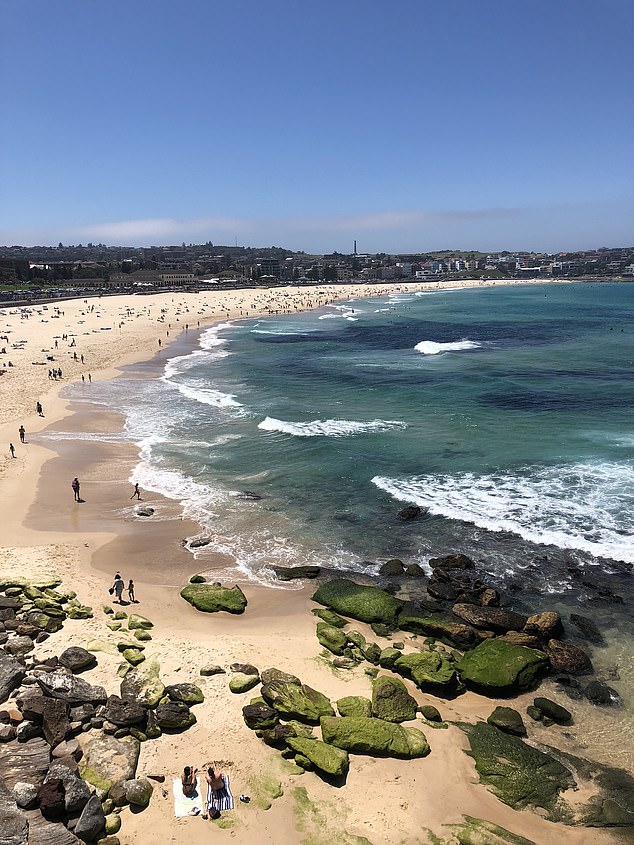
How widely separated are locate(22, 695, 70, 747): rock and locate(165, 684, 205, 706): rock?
2.29 m

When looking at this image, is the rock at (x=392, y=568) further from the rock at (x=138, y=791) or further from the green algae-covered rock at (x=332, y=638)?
the rock at (x=138, y=791)

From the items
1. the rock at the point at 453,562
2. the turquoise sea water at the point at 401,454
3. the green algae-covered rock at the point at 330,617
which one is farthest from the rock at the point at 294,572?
the rock at the point at 453,562

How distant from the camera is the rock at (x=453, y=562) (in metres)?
20.2

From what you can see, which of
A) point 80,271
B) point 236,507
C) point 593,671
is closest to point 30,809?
point 593,671

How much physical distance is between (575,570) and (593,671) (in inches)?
200

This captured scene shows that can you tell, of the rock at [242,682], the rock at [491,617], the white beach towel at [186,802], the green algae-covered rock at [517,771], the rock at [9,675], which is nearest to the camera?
the white beach towel at [186,802]

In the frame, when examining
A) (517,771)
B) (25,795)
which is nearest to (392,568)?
(517,771)

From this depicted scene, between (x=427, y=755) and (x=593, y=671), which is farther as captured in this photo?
(x=593, y=671)

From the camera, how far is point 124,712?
1260cm

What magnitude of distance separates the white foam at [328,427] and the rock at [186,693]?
70.7 feet

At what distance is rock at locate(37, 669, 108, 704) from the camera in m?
12.9

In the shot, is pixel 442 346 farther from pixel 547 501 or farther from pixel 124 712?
pixel 124 712

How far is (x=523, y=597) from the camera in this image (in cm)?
1855

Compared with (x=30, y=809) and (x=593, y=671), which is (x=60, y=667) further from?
(x=593, y=671)
